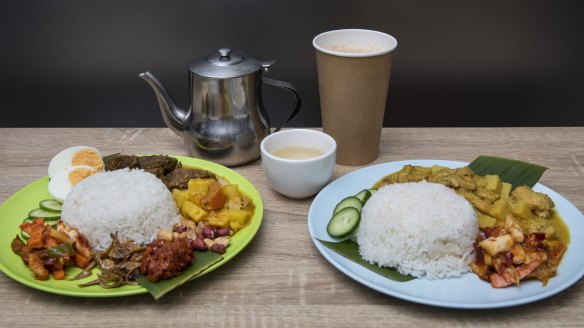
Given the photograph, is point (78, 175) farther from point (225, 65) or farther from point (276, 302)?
point (276, 302)

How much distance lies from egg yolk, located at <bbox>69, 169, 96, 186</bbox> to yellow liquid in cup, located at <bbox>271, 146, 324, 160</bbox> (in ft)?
2.38

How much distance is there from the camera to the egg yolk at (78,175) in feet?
7.97

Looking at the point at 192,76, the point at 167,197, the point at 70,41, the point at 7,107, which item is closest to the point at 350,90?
the point at 192,76

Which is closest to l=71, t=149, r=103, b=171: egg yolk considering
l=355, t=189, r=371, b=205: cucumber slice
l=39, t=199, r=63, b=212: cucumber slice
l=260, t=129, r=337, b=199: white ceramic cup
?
l=39, t=199, r=63, b=212: cucumber slice

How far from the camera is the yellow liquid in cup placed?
2.49m

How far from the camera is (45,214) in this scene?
7.52 feet

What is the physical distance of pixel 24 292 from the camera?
1.97 metres

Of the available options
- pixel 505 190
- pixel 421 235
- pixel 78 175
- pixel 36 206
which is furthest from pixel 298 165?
pixel 36 206

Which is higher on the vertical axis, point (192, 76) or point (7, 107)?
point (192, 76)

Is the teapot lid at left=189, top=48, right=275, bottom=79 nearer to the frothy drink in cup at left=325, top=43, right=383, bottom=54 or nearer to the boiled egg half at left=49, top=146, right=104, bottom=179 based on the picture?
the frothy drink in cup at left=325, top=43, right=383, bottom=54

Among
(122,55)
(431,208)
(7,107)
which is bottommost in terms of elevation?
(7,107)

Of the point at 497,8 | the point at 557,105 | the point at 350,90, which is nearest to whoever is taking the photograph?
the point at 350,90

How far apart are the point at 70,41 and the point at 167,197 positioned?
6.43ft

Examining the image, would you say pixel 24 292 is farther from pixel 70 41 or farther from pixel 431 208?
pixel 70 41
